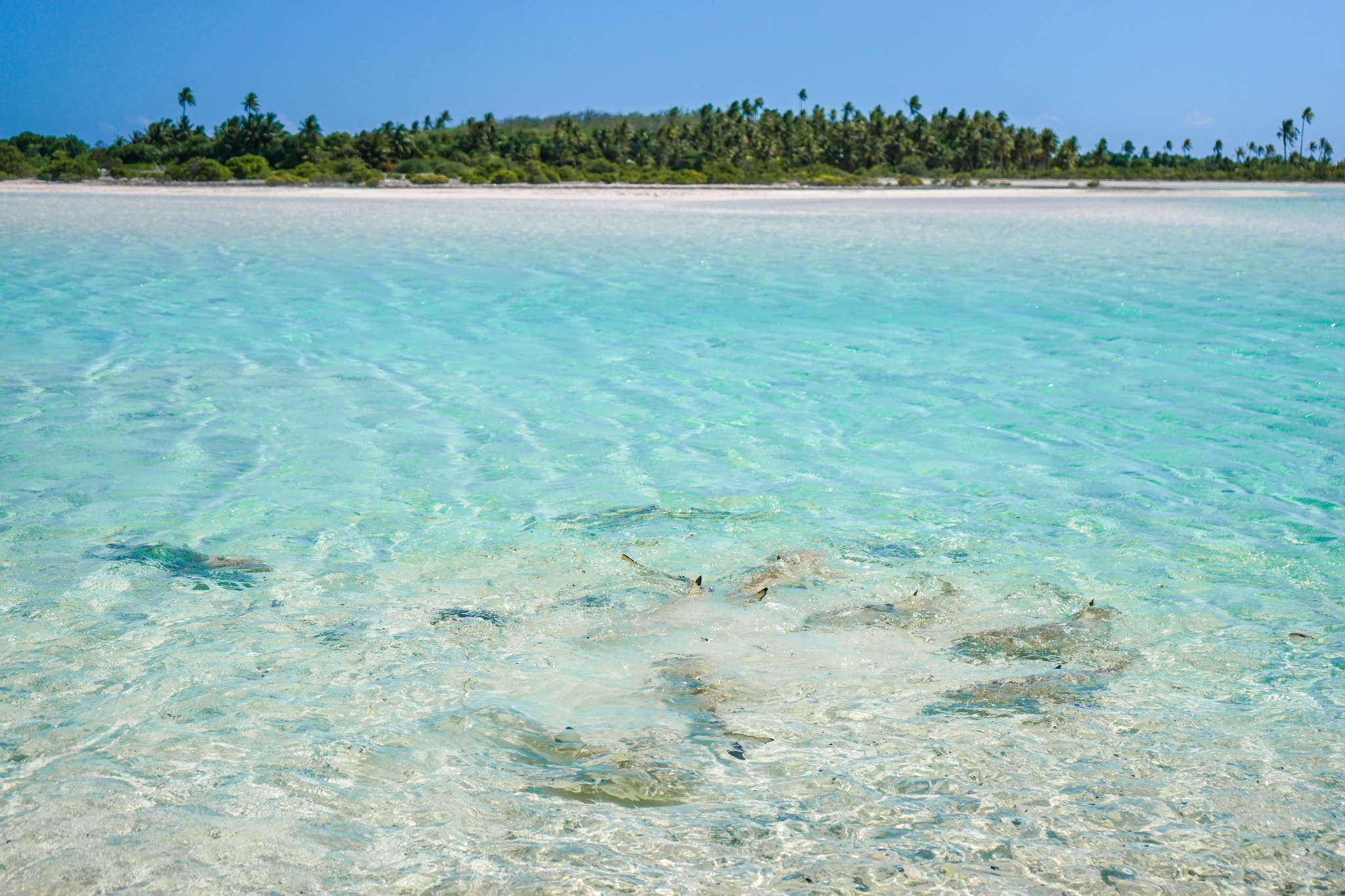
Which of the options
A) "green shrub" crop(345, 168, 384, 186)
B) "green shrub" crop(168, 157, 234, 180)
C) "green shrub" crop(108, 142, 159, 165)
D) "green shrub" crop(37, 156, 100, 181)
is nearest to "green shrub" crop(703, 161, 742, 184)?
"green shrub" crop(345, 168, 384, 186)

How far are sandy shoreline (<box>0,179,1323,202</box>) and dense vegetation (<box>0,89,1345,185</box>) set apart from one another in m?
3.04

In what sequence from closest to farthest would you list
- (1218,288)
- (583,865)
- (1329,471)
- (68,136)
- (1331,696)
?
(583,865) < (1331,696) < (1329,471) < (1218,288) < (68,136)

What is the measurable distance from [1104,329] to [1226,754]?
10111mm

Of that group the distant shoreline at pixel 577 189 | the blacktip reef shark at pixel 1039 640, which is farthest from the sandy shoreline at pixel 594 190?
the blacktip reef shark at pixel 1039 640

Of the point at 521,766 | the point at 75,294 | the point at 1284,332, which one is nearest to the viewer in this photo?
the point at 521,766

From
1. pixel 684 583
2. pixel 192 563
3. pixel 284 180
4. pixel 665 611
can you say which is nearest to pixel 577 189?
pixel 284 180

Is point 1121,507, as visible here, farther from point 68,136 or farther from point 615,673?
point 68,136

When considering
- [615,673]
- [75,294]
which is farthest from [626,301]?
[615,673]

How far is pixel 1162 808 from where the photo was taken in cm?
302

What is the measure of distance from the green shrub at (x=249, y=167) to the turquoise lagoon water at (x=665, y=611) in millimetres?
51704

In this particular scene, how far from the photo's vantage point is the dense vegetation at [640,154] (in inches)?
2467

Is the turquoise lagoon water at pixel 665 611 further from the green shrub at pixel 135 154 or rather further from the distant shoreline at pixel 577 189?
the green shrub at pixel 135 154

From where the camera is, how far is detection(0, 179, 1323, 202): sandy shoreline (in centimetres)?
4806

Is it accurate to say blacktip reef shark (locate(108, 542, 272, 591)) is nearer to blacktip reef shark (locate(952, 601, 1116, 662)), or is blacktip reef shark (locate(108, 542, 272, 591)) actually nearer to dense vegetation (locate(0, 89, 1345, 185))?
blacktip reef shark (locate(952, 601, 1116, 662))
